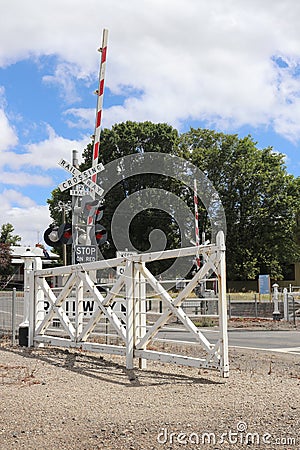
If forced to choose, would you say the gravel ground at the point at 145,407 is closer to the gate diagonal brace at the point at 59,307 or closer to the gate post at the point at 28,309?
the gate diagonal brace at the point at 59,307

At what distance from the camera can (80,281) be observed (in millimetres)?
11820

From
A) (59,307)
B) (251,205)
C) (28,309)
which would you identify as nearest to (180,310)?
(59,307)

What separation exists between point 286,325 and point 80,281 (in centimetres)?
1293

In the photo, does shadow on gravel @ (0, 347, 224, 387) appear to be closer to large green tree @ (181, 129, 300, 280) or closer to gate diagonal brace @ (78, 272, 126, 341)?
gate diagonal brace @ (78, 272, 126, 341)

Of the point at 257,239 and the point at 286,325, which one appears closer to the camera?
the point at 286,325

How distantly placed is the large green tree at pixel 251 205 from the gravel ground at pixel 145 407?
43.4 m

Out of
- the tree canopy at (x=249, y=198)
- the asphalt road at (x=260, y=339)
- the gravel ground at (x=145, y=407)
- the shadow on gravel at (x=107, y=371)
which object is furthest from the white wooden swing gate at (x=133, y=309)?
the tree canopy at (x=249, y=198)

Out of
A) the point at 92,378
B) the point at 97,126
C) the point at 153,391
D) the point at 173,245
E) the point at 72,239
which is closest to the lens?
the point at 153,391

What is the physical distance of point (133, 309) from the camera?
392 inches

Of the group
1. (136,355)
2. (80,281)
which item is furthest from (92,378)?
(80,281)

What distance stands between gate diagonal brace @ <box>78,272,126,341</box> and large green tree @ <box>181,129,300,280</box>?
1670 inches

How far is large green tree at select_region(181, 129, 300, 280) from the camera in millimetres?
53562

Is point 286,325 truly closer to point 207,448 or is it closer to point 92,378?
point 92,378

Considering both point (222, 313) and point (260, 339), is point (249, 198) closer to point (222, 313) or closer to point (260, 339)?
point (260, 339)
